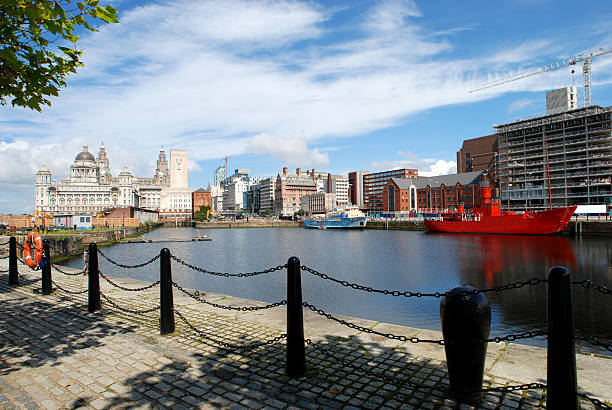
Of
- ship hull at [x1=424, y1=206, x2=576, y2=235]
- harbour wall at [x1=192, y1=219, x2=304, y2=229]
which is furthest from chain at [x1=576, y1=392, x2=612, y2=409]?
harbour wall at [x1=192, y1=219, x2=304, y2=229]

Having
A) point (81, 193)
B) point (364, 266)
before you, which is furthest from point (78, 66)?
point (81, 193)

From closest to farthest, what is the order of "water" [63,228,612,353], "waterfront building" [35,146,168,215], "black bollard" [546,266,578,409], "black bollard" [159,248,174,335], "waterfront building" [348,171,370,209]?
1. "black bollard" [546,266,578,409]
2. "black bollard" [159,248,174,335]
3. "water" [63,228,612,353]
4. "waterfront building" [35,146,168,215]
5. "waterfront building" [348,171,370,209]

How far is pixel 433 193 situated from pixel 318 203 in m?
68.4

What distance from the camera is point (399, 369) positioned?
205 inches

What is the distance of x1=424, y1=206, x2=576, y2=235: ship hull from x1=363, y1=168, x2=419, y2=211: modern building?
97202 millimetres

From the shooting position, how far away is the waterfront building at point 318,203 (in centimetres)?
17725

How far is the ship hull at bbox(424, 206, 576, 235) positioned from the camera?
51438mm

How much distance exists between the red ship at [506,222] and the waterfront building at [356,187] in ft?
396

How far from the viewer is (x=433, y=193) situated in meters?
124

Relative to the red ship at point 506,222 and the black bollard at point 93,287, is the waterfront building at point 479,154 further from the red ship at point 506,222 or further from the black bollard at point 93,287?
the black bollard at point 93,287

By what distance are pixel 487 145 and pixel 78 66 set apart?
127544mm

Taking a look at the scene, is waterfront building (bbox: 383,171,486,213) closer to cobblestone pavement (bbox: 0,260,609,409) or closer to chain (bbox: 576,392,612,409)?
cobblestone pavement (bbox: 0,260,609,409)

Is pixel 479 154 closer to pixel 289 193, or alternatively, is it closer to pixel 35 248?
pixel 289 193

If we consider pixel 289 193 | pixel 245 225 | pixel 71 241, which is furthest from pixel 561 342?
pixel 289 193
